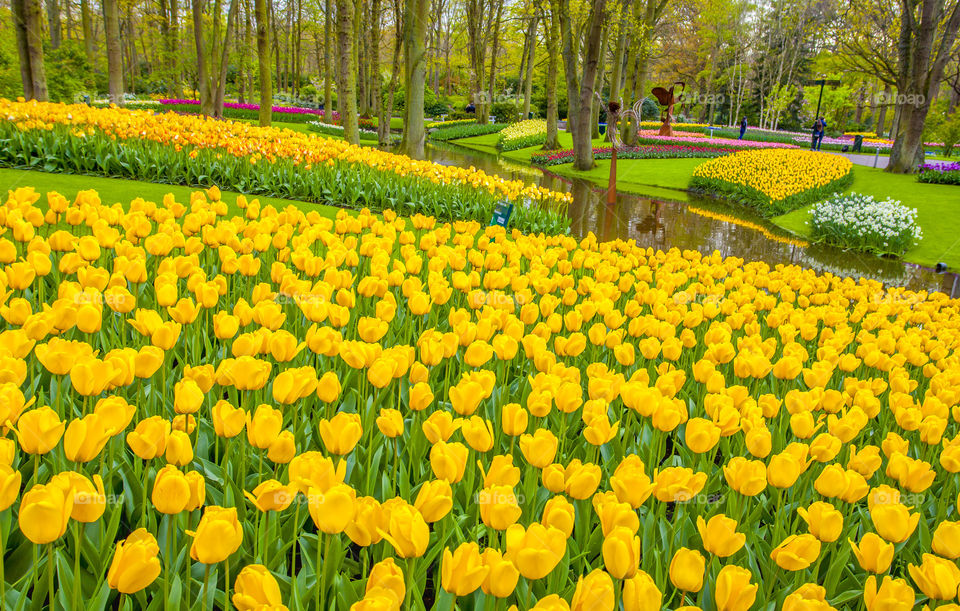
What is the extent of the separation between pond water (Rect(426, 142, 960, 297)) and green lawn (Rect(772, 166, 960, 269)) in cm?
61

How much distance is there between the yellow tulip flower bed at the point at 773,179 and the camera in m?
16.7

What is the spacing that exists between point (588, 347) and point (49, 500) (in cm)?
268

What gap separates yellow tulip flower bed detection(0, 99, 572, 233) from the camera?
8273mm

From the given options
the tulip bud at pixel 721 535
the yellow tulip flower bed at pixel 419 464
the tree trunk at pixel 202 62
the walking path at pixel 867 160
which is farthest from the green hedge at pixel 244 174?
the walking path at pixel 867 160

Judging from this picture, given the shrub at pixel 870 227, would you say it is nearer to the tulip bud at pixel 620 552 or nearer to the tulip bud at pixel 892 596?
the tulip bud at pixel 892 596

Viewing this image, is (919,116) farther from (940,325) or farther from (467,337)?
(467,337)

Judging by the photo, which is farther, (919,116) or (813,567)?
(919,116)

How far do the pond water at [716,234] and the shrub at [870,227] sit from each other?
12.1 inches

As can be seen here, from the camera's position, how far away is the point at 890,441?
82.4 inches

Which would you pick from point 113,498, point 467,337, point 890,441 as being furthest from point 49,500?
point 890,441

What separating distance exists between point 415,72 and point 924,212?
467 inches

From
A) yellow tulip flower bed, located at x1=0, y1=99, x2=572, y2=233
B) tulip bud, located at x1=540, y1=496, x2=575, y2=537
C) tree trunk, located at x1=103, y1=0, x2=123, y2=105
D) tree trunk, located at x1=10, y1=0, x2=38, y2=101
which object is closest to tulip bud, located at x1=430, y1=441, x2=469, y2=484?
tulip bud, located at x1=540, y1=496, x2=575, y2=537

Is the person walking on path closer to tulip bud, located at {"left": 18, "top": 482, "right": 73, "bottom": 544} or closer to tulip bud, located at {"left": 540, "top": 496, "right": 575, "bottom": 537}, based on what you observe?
tulip bud, located at {"left": 540, "top": 496, "right": 575, "bottom": 537}

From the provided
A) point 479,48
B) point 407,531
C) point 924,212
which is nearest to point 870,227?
point 924,212
